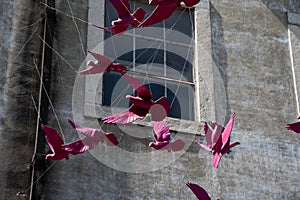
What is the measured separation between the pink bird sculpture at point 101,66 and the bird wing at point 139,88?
17 centimetres

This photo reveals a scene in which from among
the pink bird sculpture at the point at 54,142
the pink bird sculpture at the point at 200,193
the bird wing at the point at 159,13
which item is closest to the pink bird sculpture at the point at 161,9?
the bird wing at the point at 159,13

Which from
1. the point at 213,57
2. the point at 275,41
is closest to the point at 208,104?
the point at 213,57

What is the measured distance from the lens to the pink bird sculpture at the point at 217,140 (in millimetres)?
9258

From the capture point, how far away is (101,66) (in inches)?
397

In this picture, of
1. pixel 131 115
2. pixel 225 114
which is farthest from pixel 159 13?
pixel 225 114

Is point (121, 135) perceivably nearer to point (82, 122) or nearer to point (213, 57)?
point (82, 122)

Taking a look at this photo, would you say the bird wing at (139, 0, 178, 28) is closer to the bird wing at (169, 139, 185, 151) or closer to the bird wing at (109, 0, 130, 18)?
the bird wing at (109, 0, 130, 18)

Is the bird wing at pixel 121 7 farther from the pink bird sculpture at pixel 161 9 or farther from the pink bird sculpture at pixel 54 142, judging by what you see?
the pink bird sculpture at pixel 54 142

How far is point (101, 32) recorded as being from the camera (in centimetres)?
1088

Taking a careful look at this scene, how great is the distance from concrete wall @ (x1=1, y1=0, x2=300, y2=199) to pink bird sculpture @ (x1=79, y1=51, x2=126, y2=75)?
0.31 metres

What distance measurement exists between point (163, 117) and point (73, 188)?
4.08 ft

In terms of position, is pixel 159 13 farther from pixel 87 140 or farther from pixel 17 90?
pixel 17 90

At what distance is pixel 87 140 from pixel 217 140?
51.9 inches

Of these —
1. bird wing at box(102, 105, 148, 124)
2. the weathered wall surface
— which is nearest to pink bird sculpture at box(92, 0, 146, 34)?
bird wing at box(102, 105, 148, 124)
